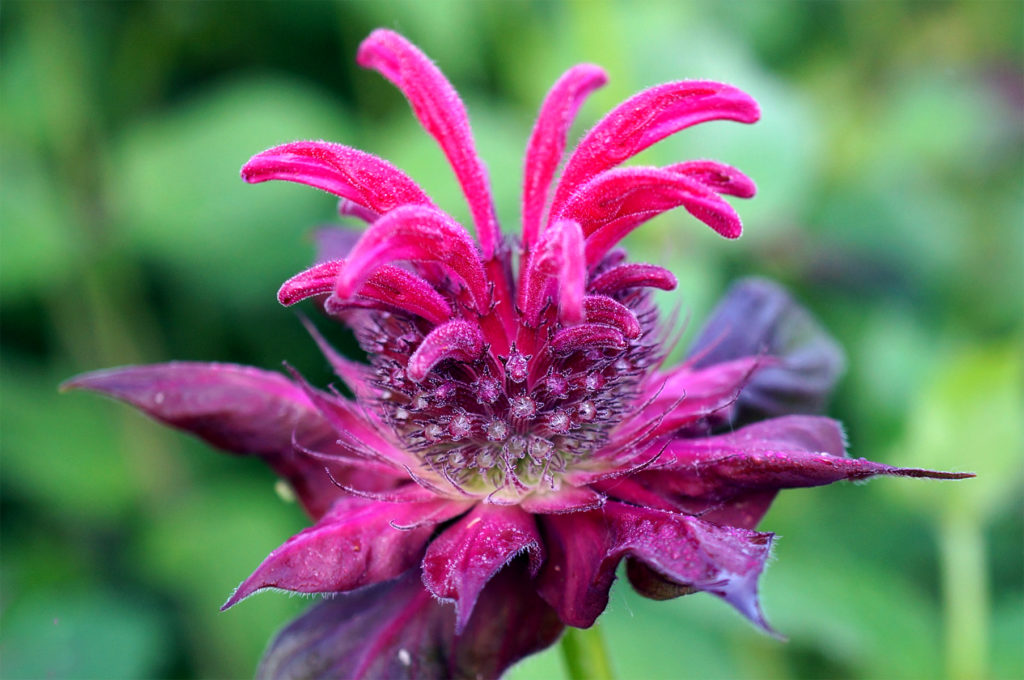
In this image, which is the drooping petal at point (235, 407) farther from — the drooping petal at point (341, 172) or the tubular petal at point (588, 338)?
the tubular petal at point (588, 338)

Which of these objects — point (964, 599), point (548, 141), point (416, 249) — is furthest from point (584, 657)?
point (964, 599)

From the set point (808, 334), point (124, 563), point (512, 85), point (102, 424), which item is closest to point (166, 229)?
point (102, 424)

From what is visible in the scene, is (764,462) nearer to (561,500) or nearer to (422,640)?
(561,500)

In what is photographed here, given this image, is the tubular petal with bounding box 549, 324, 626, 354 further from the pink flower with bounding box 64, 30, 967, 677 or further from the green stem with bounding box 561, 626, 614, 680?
the green stem with bounding box 561, 626, 614, 680

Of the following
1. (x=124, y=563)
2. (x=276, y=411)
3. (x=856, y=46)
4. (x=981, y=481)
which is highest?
(x=856, y=46)

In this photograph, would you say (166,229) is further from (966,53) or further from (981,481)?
(966,53)

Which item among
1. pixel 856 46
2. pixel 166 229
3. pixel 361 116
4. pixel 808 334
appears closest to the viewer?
pixel 808 334

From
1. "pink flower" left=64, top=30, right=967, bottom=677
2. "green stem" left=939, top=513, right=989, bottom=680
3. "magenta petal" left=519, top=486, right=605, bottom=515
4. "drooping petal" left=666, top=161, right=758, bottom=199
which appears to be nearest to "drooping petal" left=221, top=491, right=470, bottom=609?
"pink flower" left=64, top=30, right=967, bottom=677
